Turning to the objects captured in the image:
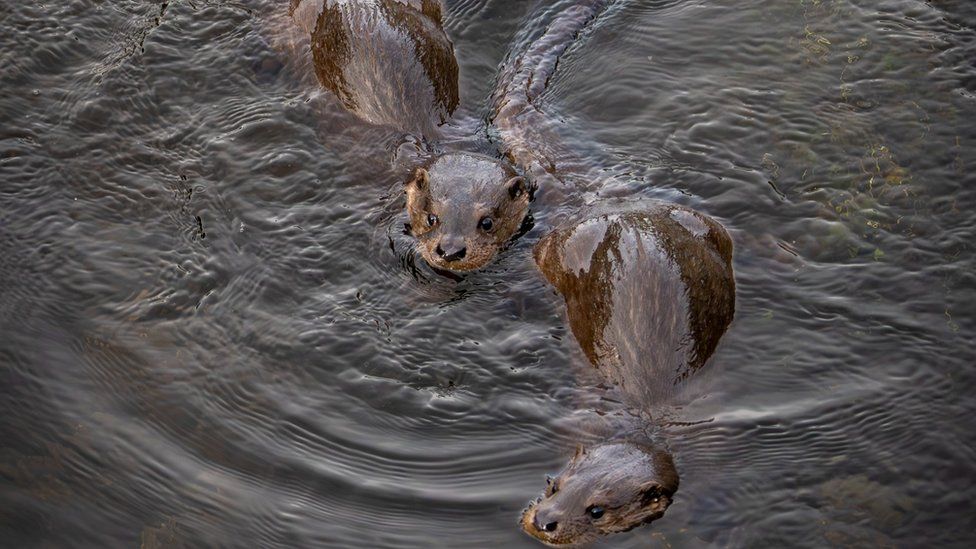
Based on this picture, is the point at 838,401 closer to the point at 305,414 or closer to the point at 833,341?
the point at 833,341

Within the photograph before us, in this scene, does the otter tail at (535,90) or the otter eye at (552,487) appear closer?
the otter eye at (552,487)

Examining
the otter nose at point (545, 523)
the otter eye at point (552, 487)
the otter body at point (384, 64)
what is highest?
the otter body at point (384, 64)

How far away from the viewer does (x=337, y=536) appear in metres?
4.27

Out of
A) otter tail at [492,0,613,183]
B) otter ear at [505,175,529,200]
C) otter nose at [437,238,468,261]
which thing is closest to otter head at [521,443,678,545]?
otter nose at [437,238,468,261]

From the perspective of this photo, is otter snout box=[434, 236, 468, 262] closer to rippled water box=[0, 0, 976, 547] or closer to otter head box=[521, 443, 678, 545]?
rippled water box=[0, 0, 976, 547]

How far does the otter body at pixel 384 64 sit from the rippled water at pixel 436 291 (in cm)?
15

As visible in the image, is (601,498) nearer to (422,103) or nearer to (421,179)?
(421,179)

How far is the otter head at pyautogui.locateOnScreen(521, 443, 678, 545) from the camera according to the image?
4215 millimetres

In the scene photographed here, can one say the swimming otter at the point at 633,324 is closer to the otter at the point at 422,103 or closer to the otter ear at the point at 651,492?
the otter ear at the point at 651,492

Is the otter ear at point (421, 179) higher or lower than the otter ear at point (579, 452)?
higher

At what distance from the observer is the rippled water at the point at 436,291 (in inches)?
173

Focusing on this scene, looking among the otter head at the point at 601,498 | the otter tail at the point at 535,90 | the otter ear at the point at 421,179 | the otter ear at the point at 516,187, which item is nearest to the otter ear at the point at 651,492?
the otter head at the point at 601,498

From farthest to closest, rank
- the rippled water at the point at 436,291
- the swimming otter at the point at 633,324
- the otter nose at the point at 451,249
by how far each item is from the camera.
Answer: the otter nose at the point at 451,249
the rippled water at the point at 436,291
the swimming otter at the point at 633,324

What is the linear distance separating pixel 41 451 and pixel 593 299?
93.8 inches
